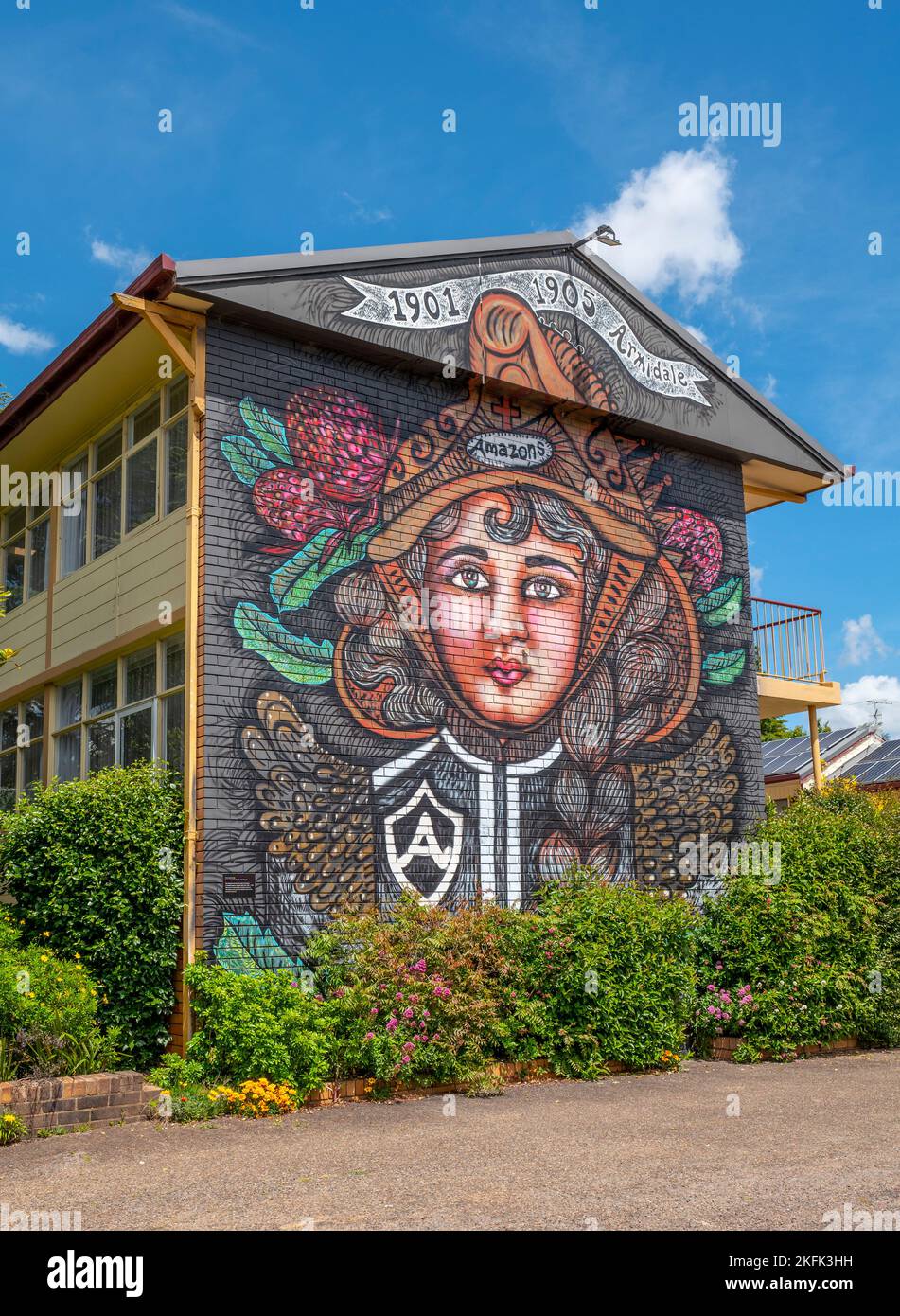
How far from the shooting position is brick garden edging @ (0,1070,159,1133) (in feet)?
26.2

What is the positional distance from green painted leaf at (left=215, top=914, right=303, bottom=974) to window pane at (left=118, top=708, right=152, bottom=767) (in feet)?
6.97

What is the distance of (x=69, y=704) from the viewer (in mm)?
13766

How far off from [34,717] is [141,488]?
3.95m

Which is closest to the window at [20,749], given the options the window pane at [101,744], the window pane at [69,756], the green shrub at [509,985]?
the window pane at [69,756]

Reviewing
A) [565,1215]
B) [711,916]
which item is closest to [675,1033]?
[711,916]

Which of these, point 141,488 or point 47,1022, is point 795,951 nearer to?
point 47,1022

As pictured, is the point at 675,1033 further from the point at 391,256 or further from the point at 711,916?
the point at 391,256

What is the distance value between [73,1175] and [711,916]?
7358mm

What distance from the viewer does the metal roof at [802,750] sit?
2884 cm

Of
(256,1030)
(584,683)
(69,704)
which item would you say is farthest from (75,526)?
(256,1030)

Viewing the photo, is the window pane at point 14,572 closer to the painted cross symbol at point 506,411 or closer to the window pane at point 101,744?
the window pane at point 101,744

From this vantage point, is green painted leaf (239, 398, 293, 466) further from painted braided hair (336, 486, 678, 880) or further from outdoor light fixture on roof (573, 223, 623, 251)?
outdoor light fixture on roof (573, 223, 623, 251)
